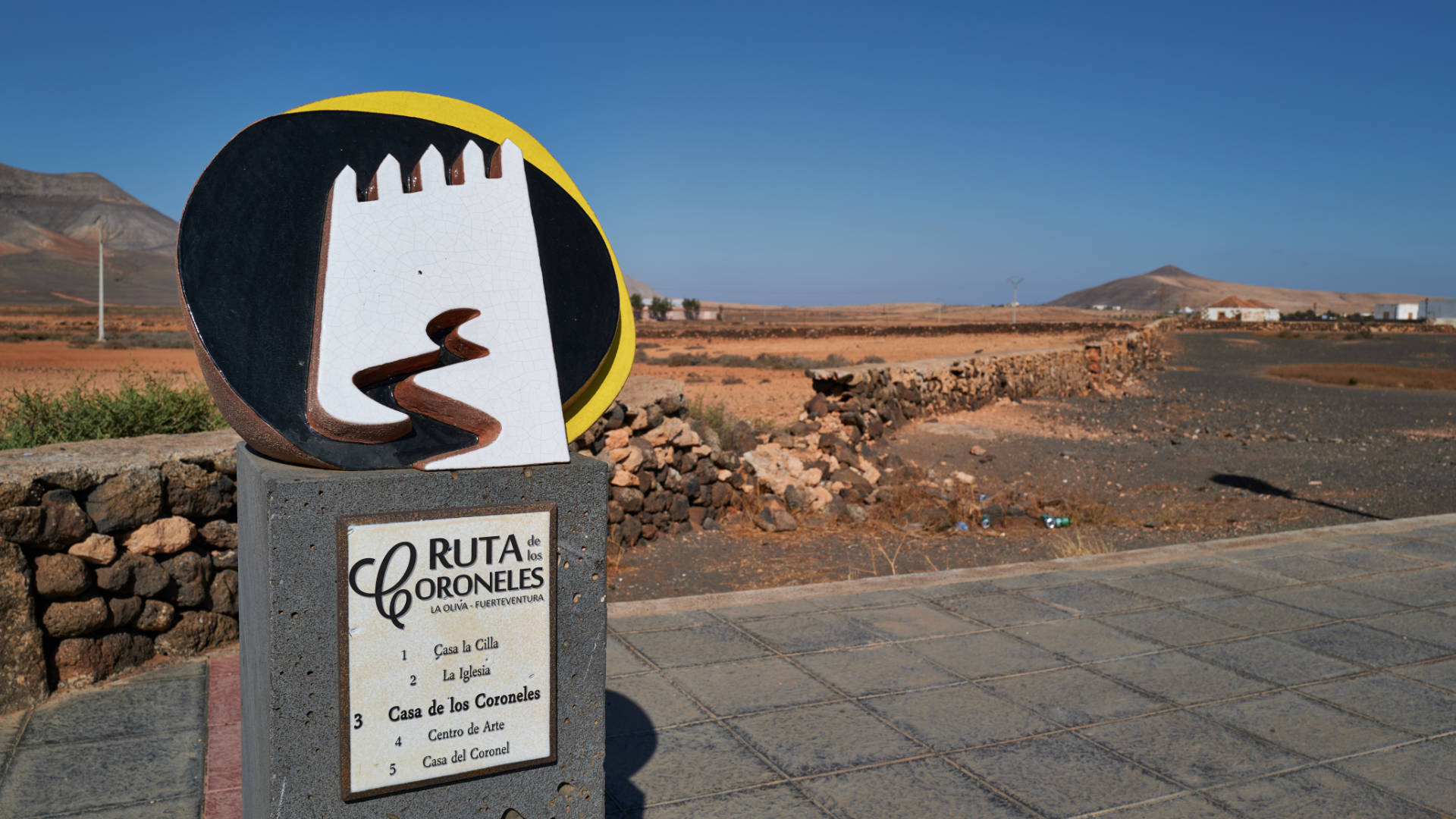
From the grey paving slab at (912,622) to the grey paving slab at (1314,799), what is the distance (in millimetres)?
1521

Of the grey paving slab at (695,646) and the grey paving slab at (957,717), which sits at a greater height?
the grey paving slab at (695,646)

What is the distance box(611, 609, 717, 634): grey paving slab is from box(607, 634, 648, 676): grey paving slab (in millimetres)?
200

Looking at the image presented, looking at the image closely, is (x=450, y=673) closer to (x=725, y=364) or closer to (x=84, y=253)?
(x=725, y=364)

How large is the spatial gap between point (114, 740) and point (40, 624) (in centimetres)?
65

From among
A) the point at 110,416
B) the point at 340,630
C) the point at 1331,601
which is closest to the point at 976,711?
the point at 340,630

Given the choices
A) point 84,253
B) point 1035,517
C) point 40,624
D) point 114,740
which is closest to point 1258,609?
point 1035,517

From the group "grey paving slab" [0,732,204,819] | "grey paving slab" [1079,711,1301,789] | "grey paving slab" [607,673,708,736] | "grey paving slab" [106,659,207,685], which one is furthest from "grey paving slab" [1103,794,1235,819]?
"grey paving slab" [106,659,207,685]

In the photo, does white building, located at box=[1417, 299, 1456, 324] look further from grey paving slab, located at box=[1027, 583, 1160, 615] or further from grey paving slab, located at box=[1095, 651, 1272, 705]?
grey paving slab, located at box=[1095, 651, 1272, 705]

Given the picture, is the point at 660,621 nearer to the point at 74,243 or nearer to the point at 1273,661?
the point at 1273,661

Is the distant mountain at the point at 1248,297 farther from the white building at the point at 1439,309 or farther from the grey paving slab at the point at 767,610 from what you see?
the grey paving slab at the point at 767,610

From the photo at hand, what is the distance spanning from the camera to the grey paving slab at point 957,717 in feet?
10.5

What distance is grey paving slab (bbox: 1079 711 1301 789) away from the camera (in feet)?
9.71

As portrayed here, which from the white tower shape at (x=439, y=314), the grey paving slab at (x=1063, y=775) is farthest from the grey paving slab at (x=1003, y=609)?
the white tower shape at (x=439, y=314)

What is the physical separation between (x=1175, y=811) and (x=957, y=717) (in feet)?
2.63
